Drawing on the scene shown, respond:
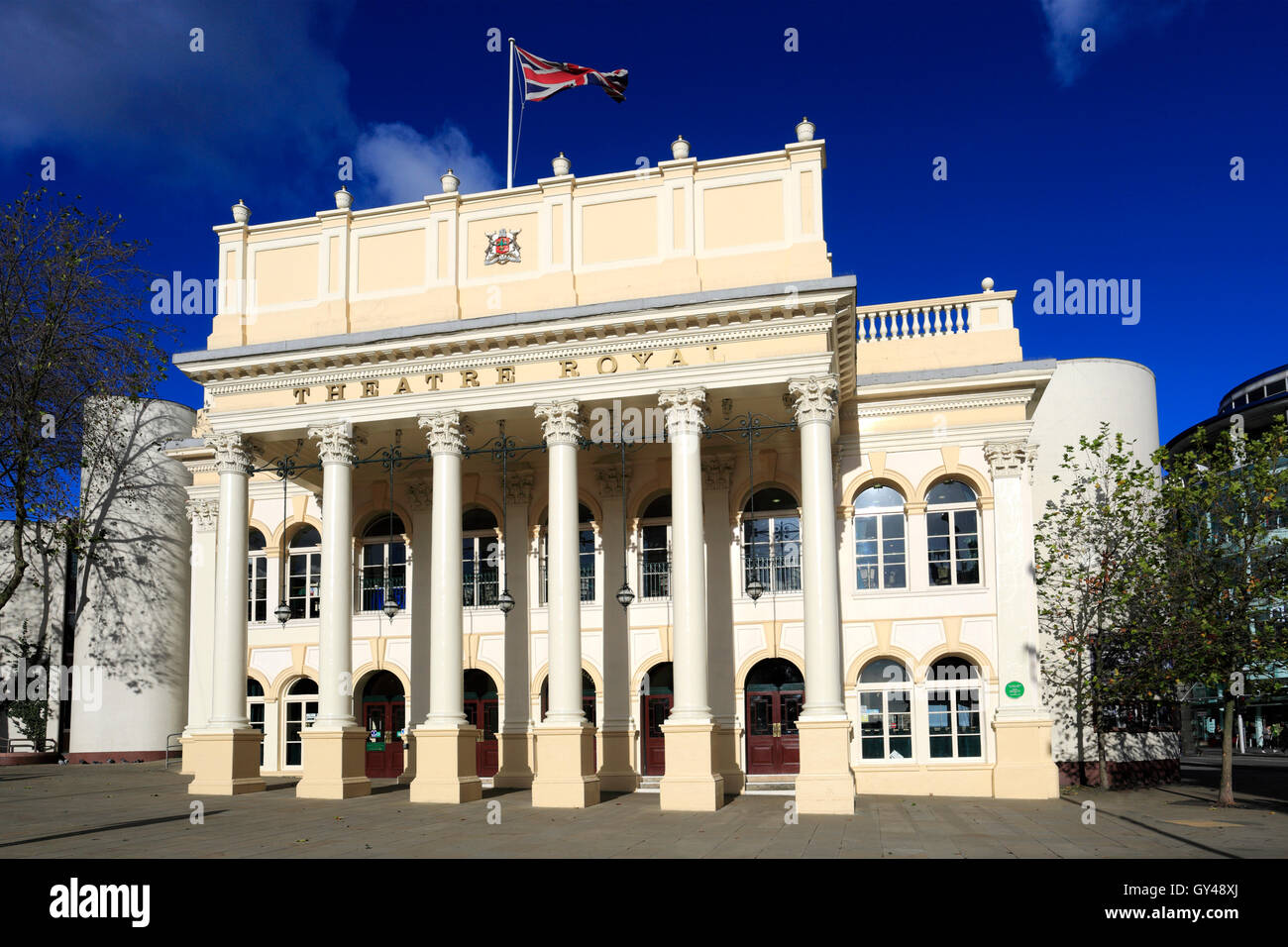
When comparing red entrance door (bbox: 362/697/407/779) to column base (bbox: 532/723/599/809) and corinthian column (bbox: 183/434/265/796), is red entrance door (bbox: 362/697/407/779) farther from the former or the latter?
column base (bbox: 532/723/599/809)

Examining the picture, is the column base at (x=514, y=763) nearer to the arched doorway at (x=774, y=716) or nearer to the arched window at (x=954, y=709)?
the arched doorway at (x=774, y=716)

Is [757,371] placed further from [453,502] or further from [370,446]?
[370,446]

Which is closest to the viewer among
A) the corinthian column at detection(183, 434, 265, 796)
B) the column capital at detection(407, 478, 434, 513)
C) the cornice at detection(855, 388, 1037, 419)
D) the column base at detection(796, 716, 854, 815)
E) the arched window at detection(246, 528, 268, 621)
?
the column base at detection(796, 716, 854, 815)

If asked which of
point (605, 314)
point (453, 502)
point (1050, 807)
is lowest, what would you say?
point (1050, 807)

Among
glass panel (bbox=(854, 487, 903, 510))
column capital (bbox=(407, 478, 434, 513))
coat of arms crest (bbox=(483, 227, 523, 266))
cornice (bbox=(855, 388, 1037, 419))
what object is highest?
coat of arms crest (bbox=(483, 227, 523, 266))

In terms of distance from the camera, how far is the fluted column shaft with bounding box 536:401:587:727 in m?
20.7

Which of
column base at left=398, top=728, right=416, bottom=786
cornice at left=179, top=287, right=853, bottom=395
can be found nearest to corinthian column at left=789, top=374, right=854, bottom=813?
cornice at left=179, top=287, right=853, bottom=395

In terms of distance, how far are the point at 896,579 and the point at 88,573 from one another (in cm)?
2706

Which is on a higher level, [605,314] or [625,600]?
[605,314]

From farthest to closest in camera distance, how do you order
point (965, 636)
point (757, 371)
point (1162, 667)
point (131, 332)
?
point (131, 332) < point (965, 636) < point (1162, 667) < point (757, 371)

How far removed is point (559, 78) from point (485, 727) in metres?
15.0

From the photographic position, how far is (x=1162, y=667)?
22047 mm

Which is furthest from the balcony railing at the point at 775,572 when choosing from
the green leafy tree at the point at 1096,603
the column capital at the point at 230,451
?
the column capital at the point at 230,451

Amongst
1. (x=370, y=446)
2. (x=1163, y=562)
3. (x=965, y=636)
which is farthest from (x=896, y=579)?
(x=370, y=446)
